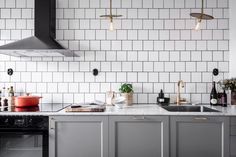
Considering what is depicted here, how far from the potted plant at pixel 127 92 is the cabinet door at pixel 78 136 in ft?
1.98

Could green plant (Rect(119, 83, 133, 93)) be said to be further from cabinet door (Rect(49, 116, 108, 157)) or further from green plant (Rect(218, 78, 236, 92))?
green plant (Rect(218, 78, 236, 92))

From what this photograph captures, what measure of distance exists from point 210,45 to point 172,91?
2.47 ft

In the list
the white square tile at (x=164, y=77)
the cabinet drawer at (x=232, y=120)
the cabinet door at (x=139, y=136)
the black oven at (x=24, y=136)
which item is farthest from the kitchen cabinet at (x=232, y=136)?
the black oven at (x=24, y=136)

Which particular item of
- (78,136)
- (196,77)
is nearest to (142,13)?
(196,77)

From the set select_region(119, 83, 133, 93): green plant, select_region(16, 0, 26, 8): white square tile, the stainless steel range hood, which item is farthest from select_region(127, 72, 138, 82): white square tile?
select_region(16, 0, 26, 8): white square tile

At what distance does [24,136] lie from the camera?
2201mm

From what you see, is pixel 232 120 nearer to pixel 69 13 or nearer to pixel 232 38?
pixel 232 38

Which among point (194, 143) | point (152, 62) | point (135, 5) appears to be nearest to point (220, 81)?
point (152, 62)

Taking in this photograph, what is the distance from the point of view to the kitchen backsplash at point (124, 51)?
2900mm

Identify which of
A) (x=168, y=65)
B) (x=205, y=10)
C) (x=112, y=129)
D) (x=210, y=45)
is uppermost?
(x=205, y=10)

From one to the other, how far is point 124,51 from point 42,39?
3.28 feet

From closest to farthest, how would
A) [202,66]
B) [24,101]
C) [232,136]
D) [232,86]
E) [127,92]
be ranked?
[232,136], [24,101], [232,86], [127,92], [202,66]

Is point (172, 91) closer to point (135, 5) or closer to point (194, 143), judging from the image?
point (194, 143)

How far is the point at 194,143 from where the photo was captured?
2201 millimetres
